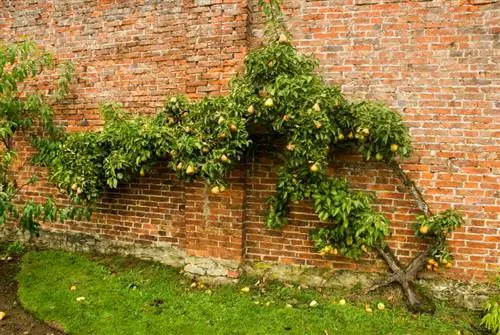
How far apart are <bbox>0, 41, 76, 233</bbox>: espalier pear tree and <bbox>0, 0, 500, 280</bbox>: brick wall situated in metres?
0.53

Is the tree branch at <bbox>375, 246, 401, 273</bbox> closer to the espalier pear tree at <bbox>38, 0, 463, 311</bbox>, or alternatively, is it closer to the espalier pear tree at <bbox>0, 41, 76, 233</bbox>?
the espalier pear tree at <bbox>38, 0, 463, 311</bbox>

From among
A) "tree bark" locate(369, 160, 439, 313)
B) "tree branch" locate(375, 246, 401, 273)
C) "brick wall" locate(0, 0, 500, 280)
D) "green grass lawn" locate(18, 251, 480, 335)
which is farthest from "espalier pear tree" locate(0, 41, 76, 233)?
"tree bark" locate(369, 160, 439, 313)

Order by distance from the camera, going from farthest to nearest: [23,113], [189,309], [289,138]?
[23,113], [189,309], [289,138]

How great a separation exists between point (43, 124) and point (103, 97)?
3.58ft

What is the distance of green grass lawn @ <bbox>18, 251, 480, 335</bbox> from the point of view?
349cm

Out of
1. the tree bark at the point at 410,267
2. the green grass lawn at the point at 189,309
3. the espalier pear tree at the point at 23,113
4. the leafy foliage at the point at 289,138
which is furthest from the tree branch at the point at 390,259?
the espalier pear tree at the point at 23,113

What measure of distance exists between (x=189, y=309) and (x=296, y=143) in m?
2.05

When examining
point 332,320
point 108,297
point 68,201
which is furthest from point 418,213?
point 68,201

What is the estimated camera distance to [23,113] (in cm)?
523

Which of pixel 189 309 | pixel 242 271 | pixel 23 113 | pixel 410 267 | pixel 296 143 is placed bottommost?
pixel 189 309

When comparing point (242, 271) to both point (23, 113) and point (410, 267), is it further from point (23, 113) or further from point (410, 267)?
point (23, 113)

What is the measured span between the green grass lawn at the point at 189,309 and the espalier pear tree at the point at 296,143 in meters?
0.48

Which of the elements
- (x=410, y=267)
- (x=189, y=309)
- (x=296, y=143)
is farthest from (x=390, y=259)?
(x=189, y=309)

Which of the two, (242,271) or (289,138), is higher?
(289,138)
